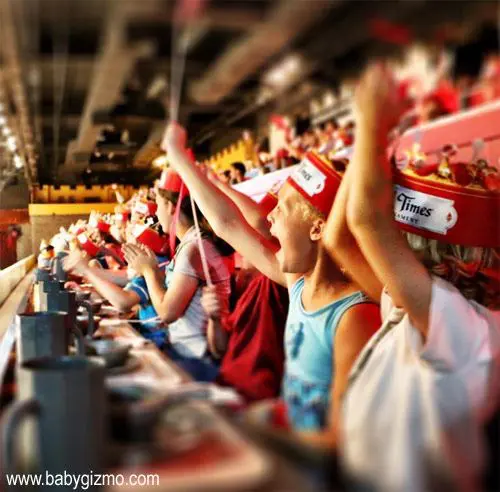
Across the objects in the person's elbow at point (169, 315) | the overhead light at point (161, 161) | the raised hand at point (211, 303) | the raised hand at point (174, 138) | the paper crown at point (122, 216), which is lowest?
the person's elbow at point (169, 315)

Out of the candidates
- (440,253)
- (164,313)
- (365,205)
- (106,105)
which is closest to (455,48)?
(365,205)

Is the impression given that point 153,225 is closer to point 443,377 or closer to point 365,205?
point 365,205

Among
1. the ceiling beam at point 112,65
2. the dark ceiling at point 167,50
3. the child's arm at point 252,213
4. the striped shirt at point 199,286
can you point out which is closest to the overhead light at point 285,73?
the dark ceiling at point 167,50

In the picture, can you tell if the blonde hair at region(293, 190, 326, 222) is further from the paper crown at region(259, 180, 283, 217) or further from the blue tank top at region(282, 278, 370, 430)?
the paper crown at region(259, 180, 283, 217)

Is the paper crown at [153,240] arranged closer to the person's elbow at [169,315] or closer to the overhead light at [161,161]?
the person's elbow at [169,315]

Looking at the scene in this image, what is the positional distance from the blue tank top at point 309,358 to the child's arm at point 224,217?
0.56 ft

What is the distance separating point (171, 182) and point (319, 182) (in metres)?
0.26

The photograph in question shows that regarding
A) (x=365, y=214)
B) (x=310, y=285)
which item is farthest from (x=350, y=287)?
(x=365, y=214)

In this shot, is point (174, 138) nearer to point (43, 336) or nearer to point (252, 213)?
point (43, 336)

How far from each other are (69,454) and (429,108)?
0.66 meters

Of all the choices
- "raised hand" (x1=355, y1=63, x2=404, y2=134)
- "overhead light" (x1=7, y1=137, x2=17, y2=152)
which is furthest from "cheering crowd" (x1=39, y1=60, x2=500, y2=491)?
"overhead light" (x1=7, y1=137, x2=17, y2=152)

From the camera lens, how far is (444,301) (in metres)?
1.32

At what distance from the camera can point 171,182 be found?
1.44m

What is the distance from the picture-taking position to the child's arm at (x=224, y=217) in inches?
50.4
